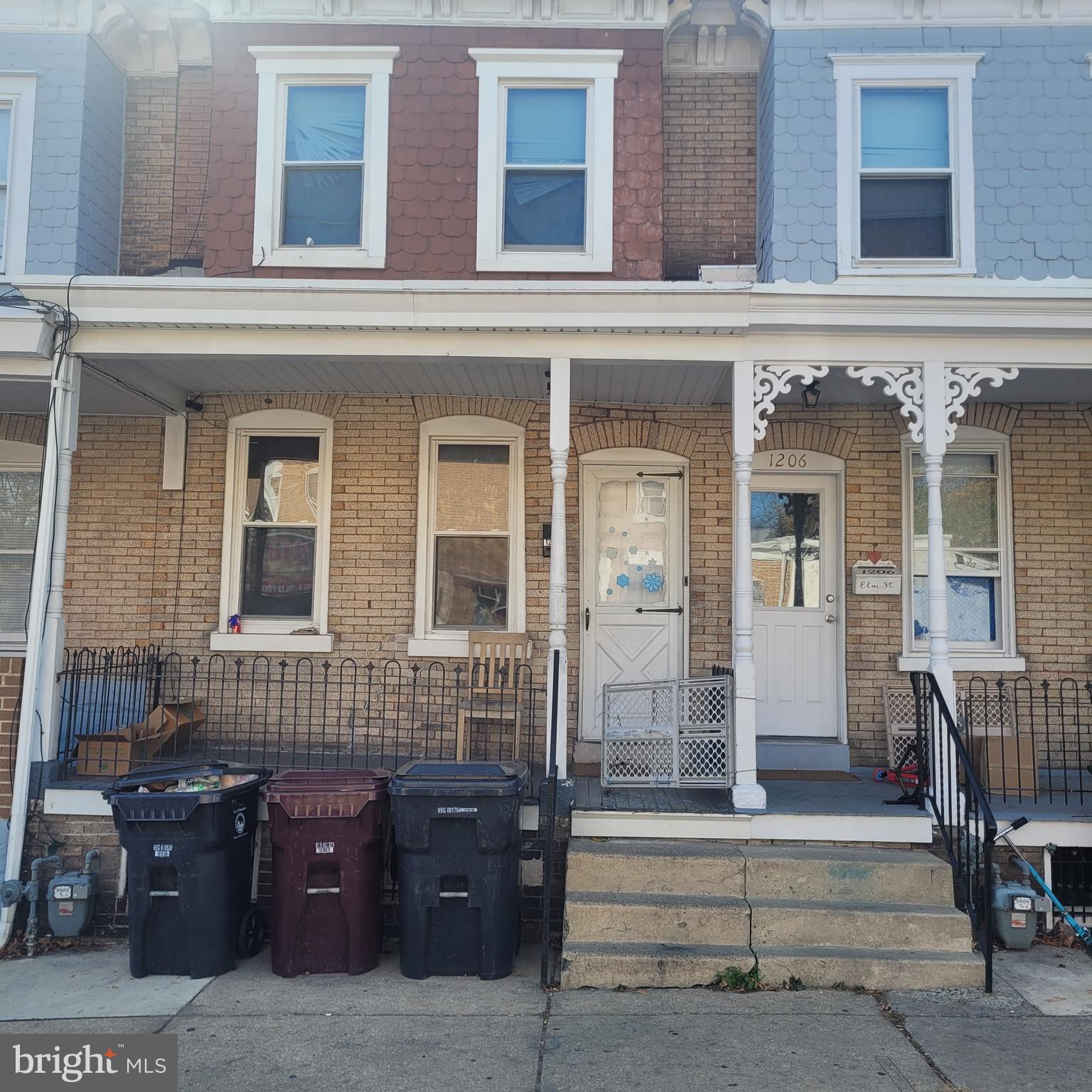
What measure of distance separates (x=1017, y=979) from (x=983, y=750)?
1719mm

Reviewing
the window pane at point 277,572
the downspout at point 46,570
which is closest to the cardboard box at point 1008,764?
Result: the window pane at point 277,572

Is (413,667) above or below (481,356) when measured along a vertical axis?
below

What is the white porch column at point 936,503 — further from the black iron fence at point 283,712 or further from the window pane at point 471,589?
the window pane at point 471,589

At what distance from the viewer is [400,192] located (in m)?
7.46

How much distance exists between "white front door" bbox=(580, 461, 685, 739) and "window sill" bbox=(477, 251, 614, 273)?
166 cm

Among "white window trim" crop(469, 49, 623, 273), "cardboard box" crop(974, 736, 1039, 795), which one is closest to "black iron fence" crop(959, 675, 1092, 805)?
"cardboard box" crop(974, 736, 1039, 795)

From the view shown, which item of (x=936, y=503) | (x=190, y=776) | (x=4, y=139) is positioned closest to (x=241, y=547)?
(x=190, y=776)

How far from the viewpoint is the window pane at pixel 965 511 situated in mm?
8062

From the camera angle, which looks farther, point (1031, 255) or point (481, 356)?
point (1031, 255)

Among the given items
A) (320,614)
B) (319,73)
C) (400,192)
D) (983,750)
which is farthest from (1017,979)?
(319,73)

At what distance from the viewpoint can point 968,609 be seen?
26.2ft

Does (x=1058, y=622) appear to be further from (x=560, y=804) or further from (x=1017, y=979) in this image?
(x=560, y=804)

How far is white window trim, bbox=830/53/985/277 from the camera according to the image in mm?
7199

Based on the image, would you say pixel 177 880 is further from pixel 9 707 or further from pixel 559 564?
pixel 559 564
